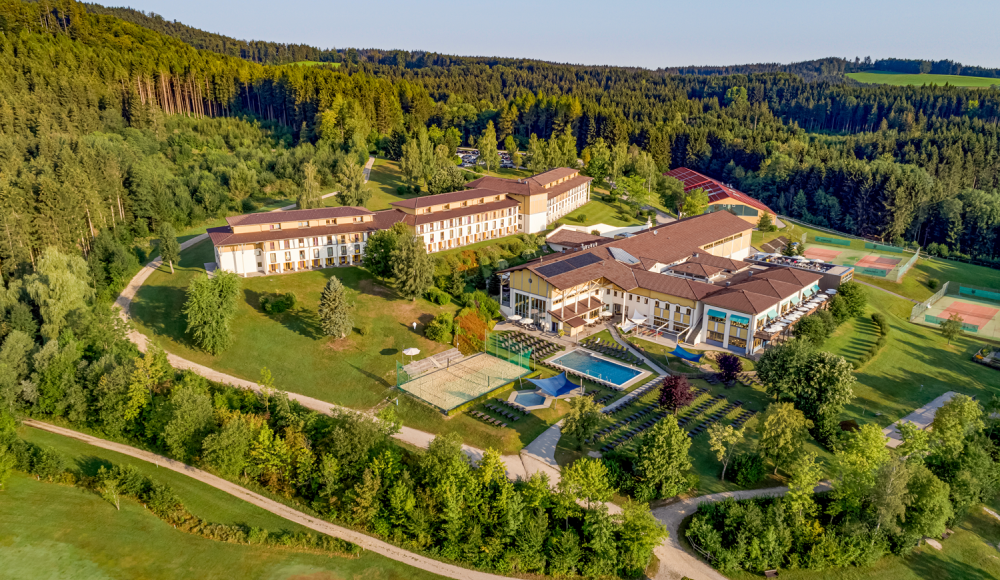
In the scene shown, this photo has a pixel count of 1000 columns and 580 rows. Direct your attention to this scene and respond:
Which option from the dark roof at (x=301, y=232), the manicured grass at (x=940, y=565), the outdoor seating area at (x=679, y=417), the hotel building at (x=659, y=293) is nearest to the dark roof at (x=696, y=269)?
the hotel building at (x=659, y=293)

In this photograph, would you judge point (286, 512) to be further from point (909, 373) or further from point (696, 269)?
point (909, 373)

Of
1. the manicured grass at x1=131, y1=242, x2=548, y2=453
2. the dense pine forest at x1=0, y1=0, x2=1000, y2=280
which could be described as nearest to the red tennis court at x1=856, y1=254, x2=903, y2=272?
the dense pine forest at x1=0, y1=0, x2=1000, y2=280

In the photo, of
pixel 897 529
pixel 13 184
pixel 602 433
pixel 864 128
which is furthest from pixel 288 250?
pixel 864 128

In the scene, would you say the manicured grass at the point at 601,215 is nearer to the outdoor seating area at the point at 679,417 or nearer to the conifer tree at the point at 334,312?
the conifer tree at the point at 334,312

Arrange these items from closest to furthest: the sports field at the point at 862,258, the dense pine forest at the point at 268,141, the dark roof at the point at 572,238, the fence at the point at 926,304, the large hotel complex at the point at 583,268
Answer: the large hotel complex at the point at 583,268, the fence at the point at 926,304, the dense pine forest at the point at 268,141, the dark roof at the point at 572,238, the sports field at the point at 862,258

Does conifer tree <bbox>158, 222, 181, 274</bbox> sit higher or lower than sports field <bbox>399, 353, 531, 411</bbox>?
higher

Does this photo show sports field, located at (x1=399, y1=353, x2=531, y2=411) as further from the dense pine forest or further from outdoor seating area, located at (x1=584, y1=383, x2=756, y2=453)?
the dense pine forest

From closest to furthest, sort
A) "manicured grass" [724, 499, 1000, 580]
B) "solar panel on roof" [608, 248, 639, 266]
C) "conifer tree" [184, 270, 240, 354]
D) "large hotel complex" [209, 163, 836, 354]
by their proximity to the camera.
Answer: "manicured grass" [724, 499, 1000, 580] → "conifer tree" [184, 270, 240, 354] → "large hotel complex" [209, 163, 836, 354] → "solar panel on roof" [608, 248, 639, 266]
